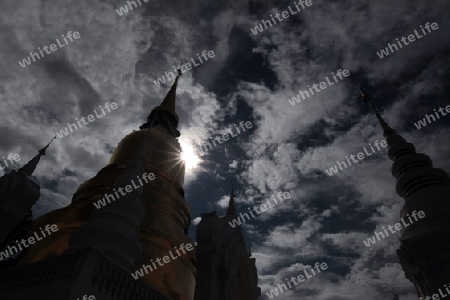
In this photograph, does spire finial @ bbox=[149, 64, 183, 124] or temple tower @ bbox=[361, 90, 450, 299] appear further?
spire finial @ bbox=[149, 64, 183, 124]

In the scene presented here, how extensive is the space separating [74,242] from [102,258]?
1.63 meters

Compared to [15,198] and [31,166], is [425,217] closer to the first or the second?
[15,198]

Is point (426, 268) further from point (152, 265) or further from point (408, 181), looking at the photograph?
point (152, 265)

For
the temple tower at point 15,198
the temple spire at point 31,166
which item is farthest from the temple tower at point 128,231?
the temple spire at point 31,166

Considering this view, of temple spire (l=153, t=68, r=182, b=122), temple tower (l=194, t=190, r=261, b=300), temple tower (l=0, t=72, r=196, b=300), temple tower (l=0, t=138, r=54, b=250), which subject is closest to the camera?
temple tower (l=0, t=72, r=196, b=300)

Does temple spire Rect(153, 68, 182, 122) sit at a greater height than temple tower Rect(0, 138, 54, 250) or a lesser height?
greater

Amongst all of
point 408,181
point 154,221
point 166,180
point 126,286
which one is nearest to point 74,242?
point 126,286

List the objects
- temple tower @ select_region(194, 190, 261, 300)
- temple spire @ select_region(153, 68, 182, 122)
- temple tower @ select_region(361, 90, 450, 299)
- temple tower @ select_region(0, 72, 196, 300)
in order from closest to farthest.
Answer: temple tower @ select_region(0, 72, 196, 300) → temple tower @ select_region(361, 90, 450, 299) → temple tower @ select_region(194, 190, 261, 300) → temple spire @ select_region(153, 68, 182, 122)

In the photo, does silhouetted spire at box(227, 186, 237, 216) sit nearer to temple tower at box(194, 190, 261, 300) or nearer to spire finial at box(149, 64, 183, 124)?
temple tower at box(194, 190, 261, 300)

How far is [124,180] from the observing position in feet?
30.3

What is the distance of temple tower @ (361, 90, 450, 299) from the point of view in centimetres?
870

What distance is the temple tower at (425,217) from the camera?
8.70 m

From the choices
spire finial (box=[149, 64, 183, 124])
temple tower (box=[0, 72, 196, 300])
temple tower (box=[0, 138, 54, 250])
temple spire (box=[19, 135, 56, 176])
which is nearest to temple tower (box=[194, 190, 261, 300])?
temple tower (box=[0, 72, 196, 300])

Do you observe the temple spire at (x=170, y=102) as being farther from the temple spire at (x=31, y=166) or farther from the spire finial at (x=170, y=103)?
the temple spire at (x=31, y=166)
